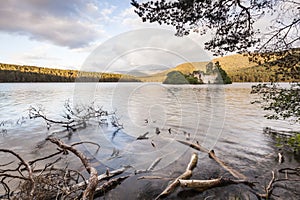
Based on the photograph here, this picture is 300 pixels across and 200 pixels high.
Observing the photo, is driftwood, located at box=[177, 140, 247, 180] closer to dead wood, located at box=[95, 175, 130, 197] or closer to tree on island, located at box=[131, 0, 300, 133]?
tree on island, located at box=[131, 0, 300, 133]

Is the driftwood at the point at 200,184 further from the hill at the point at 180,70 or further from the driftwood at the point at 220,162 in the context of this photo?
the hill at the point at 180,70

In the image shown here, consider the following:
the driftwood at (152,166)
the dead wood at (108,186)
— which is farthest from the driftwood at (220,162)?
the dead wood at (108,186)

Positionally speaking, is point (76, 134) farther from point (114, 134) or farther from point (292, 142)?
point (292, 142)

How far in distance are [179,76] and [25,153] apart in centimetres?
751

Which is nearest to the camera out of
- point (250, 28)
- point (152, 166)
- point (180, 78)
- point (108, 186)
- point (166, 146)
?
point (108, 186)

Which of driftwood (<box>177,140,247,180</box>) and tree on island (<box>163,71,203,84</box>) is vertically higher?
tree on island (<box>163,71,203,84</box>)

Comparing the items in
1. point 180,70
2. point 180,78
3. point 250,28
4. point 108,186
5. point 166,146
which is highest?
point 250,28

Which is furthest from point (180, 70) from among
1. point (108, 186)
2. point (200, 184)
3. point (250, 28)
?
point (108, 186)

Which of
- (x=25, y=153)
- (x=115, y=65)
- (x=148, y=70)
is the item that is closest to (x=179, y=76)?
(x=148, y=70)

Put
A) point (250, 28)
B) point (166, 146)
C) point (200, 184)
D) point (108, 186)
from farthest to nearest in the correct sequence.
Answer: point (166, 146) → point (250, 28) → point (108, 186) → point (200, 184)

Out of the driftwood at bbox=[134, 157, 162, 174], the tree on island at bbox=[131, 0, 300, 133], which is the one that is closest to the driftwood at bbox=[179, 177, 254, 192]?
the driftwood at bbox=[134, 157, 162, 174]

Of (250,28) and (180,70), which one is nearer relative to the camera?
(250,28)

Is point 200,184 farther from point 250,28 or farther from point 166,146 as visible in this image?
point 250,28

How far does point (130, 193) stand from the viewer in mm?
5434
